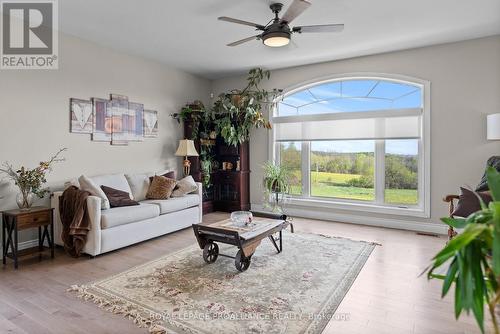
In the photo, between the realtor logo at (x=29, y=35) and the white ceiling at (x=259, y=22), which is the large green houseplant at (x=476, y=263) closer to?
the white ceiling at (x=259, y=22)

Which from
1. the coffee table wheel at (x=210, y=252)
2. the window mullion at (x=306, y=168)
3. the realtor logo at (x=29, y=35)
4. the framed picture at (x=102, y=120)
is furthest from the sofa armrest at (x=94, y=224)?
the window mullion at (x=306, y=168)

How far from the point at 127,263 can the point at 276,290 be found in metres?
1.77

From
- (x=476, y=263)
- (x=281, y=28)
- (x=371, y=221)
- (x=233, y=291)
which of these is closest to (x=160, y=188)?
(x=233, y=291)

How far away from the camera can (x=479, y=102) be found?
13.9 feet

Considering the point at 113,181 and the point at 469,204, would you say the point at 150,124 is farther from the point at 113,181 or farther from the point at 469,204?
the point at 469,204

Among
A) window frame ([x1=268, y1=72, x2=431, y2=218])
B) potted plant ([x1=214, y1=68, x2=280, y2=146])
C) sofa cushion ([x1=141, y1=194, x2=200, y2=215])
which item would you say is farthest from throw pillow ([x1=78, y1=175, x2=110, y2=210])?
window frame ([x1=268, y1=72, x2=431, y2=218])

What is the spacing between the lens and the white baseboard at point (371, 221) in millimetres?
4602

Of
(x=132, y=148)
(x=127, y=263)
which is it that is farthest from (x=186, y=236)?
(x=132, y=148)

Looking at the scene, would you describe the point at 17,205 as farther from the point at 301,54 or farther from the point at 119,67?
the point at 301,54

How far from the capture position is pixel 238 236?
2855 millimetres

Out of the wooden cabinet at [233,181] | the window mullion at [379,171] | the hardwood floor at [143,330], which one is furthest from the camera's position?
the wooden cabinet at [233,181]

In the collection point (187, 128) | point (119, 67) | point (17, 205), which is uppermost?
point (119, 67)

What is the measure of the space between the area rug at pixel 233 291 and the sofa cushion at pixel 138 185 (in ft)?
4.84

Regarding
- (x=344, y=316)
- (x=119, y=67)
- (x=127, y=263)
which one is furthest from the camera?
(x=119, y=67)
